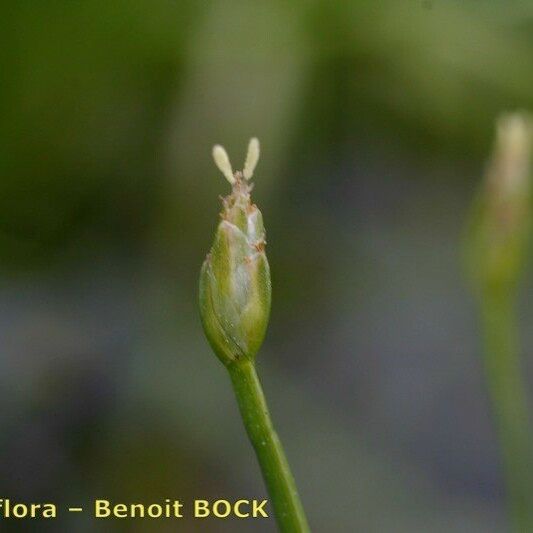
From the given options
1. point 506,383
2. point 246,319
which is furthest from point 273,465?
point 506,383

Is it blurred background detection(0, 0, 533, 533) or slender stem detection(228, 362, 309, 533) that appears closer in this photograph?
slender stem detection(228, 362, 309, 533)

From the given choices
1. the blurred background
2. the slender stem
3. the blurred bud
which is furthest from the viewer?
the blurred background

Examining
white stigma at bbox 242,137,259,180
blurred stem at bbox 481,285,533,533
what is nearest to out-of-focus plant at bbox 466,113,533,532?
blurred stem at bbox 481,285,533,533

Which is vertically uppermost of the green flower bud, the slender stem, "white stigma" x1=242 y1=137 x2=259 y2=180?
"white stigma" x1=242 y1=137 x2=259 y2=180

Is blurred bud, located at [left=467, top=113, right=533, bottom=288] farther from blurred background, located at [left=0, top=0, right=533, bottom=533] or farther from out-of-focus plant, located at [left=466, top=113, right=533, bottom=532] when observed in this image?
blurred background, located at [left=0, top=0, right=533, bottom=533]

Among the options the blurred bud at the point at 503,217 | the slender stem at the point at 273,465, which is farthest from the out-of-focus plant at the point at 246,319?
the blurred bud at the point at 503,217

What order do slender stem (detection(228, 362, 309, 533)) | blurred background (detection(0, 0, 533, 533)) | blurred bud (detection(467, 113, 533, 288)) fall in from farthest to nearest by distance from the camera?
blurred background (detection(0, 0, 533, 533)) → blurred bud (detection(467, 113, 533, 288)) → slender stem (detection(228, 362, 309, 533))

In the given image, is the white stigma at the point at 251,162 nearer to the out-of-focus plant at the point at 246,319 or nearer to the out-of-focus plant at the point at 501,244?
the out-of-focus plant at the point at 246,319
